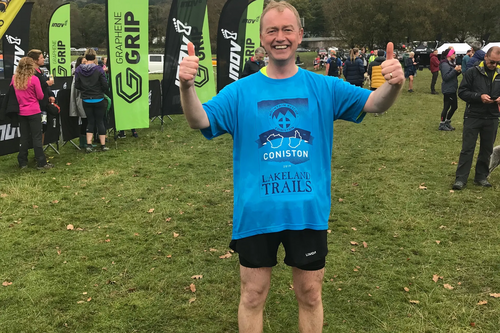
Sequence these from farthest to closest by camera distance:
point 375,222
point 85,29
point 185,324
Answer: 1. point 85,29
2. point 375,222
3. point 185,324

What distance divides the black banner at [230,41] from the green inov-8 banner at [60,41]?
24.7ft

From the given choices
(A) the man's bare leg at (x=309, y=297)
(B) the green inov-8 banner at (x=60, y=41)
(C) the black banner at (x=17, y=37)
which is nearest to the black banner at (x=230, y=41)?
(C) the black banner at (x=17, y=37)

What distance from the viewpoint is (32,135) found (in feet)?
26.1

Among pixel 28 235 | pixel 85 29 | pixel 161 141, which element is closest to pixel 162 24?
pixel 85 29

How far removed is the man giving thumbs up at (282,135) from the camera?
7.39 feet

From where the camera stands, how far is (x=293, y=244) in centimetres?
235

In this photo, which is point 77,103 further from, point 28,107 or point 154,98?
point 154,98

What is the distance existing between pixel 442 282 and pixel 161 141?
8.07 metres

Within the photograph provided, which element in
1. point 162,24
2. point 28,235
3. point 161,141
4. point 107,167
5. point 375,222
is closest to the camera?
point 28,235

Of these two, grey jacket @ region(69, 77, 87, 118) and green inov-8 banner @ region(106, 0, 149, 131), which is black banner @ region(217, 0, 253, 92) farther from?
grey jacket @ region(69, 77, 87, 118)

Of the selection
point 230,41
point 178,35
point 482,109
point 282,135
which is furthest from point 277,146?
point 230,41

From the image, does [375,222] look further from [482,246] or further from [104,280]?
[104,280]

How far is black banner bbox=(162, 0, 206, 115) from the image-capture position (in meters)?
10.9

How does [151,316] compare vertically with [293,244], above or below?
below
